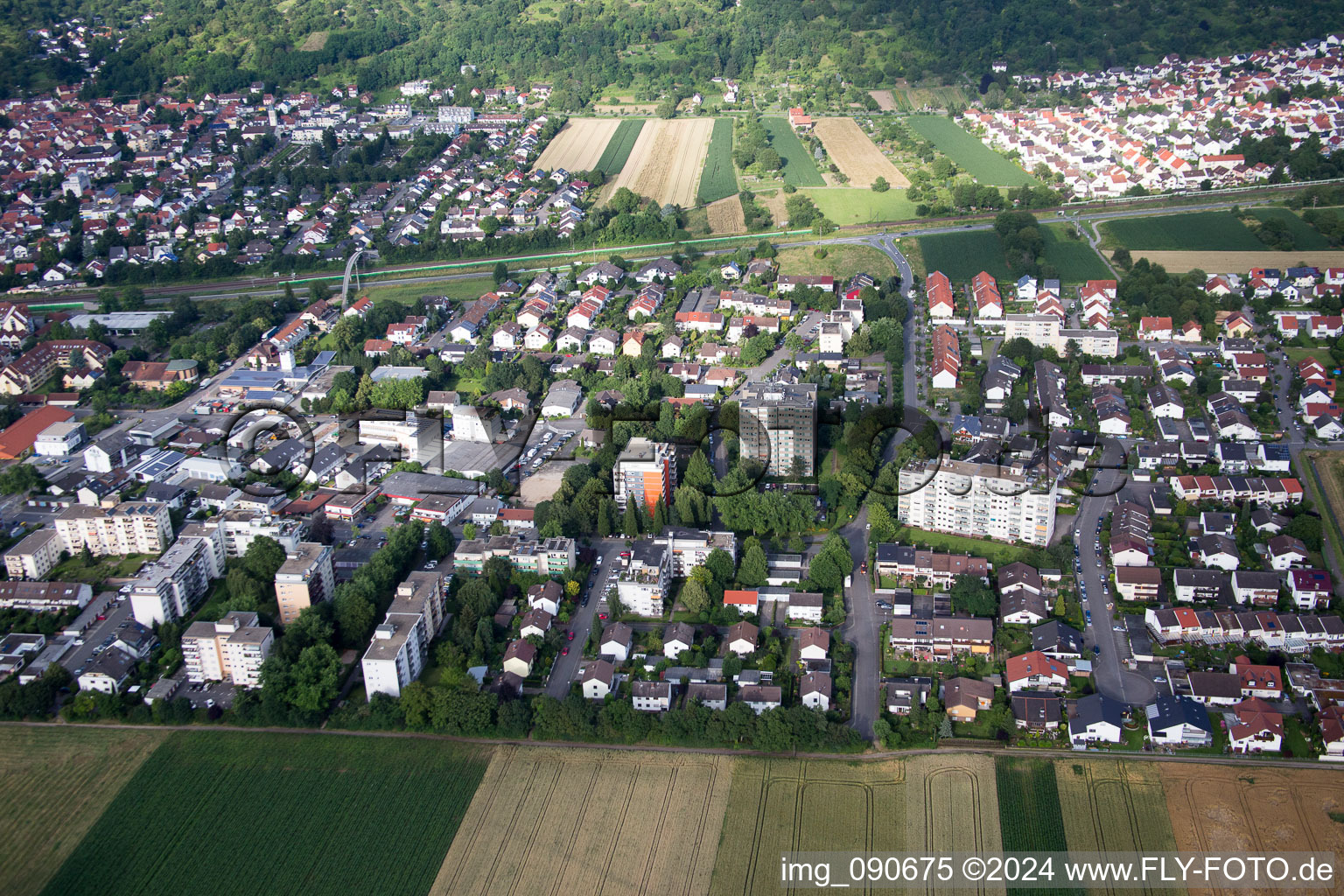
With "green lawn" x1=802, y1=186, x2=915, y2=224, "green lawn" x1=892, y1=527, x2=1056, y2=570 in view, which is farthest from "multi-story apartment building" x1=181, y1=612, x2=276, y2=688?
"green lawn" x1=802, y1=186, x2=915, y2=224

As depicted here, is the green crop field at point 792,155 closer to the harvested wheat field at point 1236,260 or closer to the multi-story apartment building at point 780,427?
the harvested wheat field at point 1236,260

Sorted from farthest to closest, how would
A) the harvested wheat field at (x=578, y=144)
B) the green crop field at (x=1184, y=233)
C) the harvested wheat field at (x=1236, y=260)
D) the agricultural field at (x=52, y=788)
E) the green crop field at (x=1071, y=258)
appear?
the harvested wheat field at (x=578, y=144)
the green crop field at (x=1184, y=233)
the green crop field at (x=1071, y=258)
the harvested wheat field at (x=1236, y=260)
the agricultural field at (x=52, y=788)

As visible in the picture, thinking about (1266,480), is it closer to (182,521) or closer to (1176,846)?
(1176,846)

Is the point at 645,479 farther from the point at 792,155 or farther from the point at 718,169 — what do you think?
the point at 792,155

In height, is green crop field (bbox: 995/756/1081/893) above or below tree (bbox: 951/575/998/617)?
below

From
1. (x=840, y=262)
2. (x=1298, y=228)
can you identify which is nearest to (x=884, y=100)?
(x=840, y=262)

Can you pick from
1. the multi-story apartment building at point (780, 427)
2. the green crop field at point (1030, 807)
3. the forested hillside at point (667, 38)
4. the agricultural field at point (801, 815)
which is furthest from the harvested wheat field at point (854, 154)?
the agricultural field at point (801, 815)

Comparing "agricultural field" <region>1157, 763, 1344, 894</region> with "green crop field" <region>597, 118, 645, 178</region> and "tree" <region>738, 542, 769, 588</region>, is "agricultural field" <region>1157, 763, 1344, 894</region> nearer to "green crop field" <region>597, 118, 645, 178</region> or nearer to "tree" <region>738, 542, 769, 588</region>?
"tree" <region>738, 542, 769, 588</region>

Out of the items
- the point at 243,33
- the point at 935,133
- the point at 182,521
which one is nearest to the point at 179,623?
the point at 182,521

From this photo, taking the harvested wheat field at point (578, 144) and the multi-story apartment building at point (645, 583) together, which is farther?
the harvested wheat field at point (578, 144)
